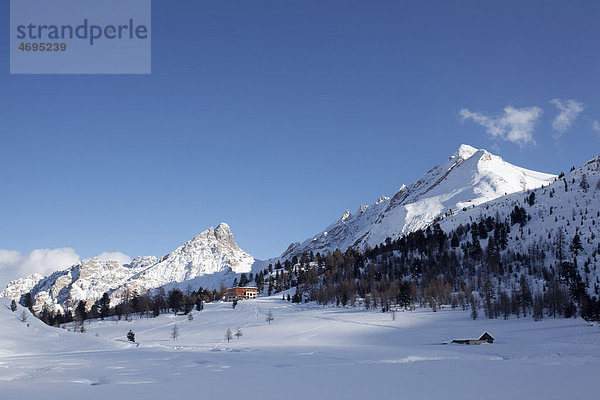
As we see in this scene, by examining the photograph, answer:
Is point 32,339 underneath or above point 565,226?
underneath

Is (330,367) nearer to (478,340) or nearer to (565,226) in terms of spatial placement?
(478,340)

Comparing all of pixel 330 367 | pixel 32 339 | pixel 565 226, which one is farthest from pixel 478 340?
pixel 565 226

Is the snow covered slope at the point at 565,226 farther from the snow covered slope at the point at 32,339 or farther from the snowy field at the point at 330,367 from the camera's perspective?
the snow covered slope at the point at 32,339

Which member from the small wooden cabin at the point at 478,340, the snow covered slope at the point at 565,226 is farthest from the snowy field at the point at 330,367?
the snow covered slope at the point at 565,226

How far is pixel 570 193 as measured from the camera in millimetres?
194000

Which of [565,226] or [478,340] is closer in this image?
[478,340]

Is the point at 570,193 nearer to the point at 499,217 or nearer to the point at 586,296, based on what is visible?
the point at 499,217

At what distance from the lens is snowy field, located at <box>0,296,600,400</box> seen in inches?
1174

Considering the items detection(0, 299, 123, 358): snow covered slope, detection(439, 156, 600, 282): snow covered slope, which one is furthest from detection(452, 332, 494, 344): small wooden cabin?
detection(439, 156, 600, 282): snow covered slope

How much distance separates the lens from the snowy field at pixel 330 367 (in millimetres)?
29812

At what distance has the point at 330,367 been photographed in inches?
1762

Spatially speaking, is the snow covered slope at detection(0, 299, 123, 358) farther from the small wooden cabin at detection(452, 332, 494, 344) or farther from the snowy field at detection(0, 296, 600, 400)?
the small wooden cabin at detection(452, 332, 494, 344)

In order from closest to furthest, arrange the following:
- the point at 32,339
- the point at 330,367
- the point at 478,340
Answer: the point at 330,367 → the point at 32,339 → the point at 478,340

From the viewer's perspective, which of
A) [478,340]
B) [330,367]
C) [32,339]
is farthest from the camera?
[478,340]
